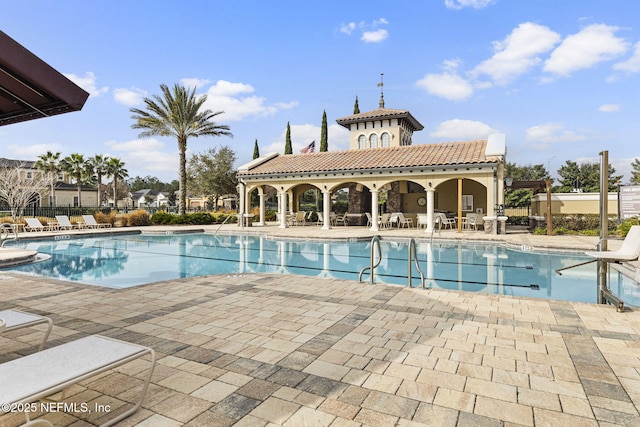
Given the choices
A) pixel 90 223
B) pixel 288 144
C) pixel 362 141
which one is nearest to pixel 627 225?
pixel 362 141

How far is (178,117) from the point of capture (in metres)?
25.0

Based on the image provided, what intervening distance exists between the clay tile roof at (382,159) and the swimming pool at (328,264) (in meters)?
5.05

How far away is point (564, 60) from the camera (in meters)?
17.6

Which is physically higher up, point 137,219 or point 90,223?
point 137,219

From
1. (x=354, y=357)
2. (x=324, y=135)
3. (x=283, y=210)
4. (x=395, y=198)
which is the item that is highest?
(x=324, y=135)

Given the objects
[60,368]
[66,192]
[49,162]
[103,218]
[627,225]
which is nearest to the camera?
[60,368]

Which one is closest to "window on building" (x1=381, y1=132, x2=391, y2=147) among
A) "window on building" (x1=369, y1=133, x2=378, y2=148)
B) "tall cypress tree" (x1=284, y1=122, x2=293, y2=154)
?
"window on building" (x1=369, y1=133, x2=378, y2=148)

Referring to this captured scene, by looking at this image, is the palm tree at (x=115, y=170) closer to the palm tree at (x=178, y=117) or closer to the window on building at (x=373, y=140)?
the palm tree at (x=178, y=117)

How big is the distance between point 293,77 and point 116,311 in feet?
53.3

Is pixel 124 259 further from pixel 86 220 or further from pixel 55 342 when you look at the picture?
pixel 86 220

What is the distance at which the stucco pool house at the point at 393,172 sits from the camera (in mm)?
17938

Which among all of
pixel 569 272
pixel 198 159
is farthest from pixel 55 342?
pixel 198 159

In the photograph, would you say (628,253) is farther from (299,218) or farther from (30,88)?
(299,218)

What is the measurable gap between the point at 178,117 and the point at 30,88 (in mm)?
Result: 23106
